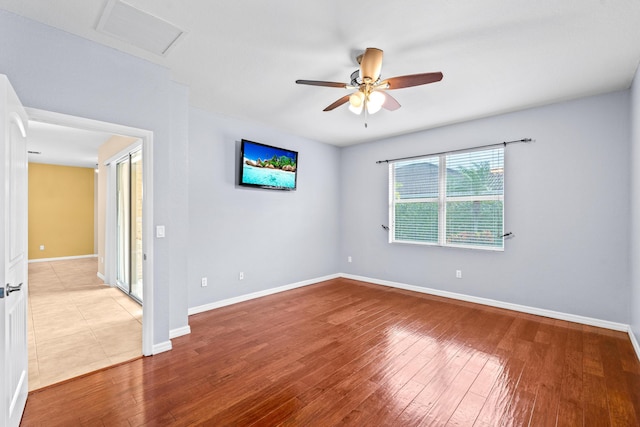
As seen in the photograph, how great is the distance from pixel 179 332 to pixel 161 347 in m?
0.36

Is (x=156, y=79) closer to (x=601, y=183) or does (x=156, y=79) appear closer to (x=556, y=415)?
(x=556, y=415)

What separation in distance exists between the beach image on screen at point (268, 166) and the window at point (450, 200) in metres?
1.83

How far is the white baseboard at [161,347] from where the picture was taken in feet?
8.96

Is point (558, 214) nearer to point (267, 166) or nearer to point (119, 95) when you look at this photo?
point (267, 166)

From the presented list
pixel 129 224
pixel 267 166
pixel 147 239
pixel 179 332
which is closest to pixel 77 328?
pixel 179 332

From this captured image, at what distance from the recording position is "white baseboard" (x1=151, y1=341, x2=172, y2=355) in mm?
2730

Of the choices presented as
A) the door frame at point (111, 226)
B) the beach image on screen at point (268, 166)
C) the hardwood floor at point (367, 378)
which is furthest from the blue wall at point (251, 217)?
the door frame at point (111, 226)

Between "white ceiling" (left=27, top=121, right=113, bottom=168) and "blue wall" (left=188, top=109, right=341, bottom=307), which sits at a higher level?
"white ceiling" (left=27, top=121, right=113, bottom=168)

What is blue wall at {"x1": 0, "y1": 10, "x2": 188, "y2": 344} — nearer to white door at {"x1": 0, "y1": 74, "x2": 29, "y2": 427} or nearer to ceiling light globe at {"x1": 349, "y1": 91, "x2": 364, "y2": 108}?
white door at {"x1": 0, "y1": 74, "x2": 29, "y2": 427}

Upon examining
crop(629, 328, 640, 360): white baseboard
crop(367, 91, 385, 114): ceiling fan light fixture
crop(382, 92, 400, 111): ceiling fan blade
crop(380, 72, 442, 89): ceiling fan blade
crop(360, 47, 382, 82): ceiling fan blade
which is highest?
crop(360, 47, 382, 82): ceiling fan blade

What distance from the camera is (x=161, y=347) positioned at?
2.76 m

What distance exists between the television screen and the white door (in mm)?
2385

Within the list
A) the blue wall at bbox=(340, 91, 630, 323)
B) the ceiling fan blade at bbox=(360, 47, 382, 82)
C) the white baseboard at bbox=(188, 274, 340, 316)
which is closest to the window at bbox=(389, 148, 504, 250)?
the blue wall at bbox=(340, 91, 630, 323)

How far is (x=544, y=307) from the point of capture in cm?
371
